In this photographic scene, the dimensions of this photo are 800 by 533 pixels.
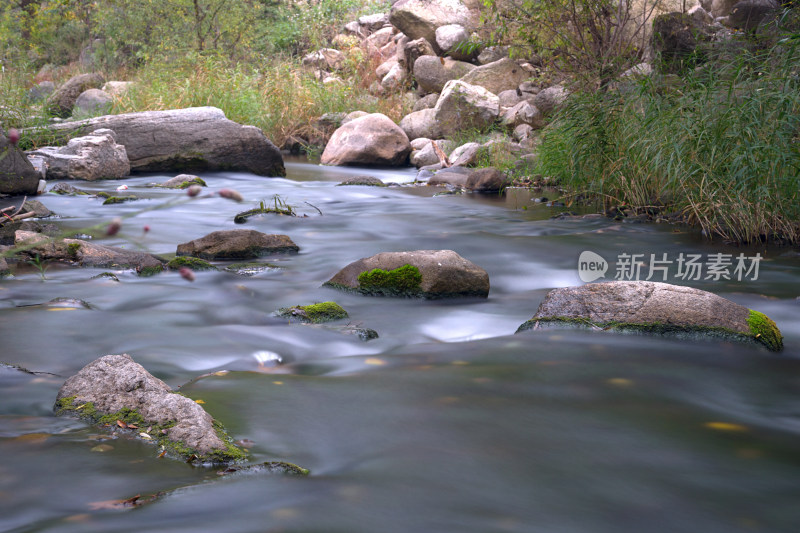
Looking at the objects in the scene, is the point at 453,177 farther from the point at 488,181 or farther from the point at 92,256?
the point at 92,256

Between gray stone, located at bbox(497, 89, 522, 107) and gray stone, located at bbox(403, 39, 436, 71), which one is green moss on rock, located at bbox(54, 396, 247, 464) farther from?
gray stone, located at bbox(403, 39, 436, 71)

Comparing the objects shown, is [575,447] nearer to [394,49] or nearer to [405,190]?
[405,190]

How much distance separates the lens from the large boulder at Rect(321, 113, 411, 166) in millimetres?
14664

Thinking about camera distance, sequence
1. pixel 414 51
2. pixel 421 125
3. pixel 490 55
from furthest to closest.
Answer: pixel 414 51, pixel 490 55, pixel 421 125

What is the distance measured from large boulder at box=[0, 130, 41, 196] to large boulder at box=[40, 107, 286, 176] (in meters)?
3.61

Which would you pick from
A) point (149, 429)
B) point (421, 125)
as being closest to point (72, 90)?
point (421, 125)

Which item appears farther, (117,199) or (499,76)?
(499,76)

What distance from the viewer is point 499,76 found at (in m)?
17.7

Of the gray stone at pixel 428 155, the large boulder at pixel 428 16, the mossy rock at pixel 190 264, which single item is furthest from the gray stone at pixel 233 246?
the large boulder at pixel 428 16

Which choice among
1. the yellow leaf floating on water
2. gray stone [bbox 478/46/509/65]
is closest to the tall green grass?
the yellow leaf floating on water

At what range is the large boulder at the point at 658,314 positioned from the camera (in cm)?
350

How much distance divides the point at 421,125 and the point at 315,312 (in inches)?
526

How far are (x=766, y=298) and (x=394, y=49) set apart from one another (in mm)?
20374

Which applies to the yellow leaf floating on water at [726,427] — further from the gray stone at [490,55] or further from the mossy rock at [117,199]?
the gray stone at [490,55]
